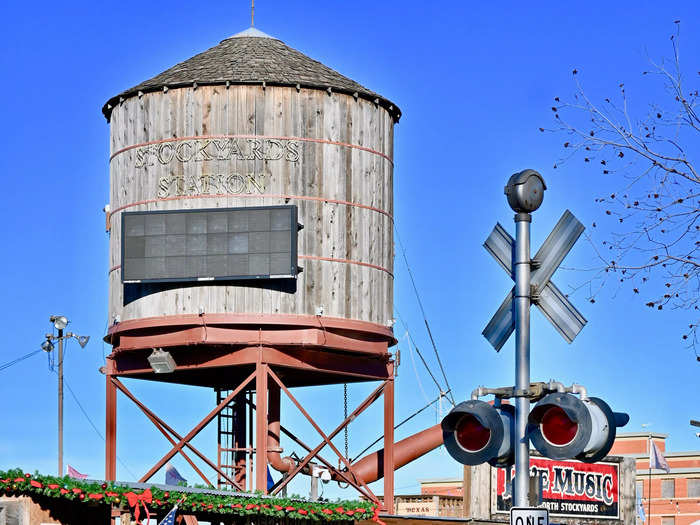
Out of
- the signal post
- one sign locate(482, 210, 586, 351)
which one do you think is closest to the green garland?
the signal post

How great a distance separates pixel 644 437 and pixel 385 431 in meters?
48.0

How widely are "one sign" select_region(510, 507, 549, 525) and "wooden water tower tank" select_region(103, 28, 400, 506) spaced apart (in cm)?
2296

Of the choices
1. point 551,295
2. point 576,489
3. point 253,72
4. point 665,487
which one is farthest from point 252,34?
point 665,487

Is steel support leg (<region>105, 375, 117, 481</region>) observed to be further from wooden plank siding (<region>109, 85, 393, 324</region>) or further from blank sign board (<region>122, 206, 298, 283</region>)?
blank sign board (<region>122, 206, 298, 283</region>)

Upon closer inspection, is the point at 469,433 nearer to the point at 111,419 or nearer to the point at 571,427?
the point at 571,427

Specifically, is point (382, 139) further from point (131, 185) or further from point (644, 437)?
point (644, 437)

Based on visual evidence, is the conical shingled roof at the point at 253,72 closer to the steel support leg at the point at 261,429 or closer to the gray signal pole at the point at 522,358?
the steel support leg at the point at 261,429

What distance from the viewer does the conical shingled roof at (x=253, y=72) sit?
37.5 metres

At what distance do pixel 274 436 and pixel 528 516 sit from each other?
2649cm

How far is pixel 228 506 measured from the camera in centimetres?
2228

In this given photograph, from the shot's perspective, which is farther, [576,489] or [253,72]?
[576,489]

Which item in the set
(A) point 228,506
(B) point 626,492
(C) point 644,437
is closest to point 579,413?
(A) point 228,506

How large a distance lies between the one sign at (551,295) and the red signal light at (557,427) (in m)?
0.83

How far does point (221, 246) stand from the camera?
3622 cm
